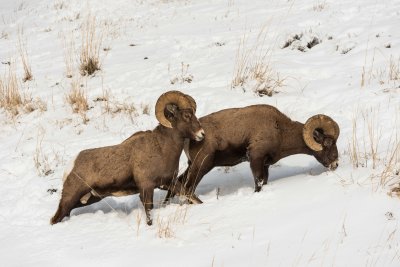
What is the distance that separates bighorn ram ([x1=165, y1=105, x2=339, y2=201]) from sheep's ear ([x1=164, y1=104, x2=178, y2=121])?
1.80ft

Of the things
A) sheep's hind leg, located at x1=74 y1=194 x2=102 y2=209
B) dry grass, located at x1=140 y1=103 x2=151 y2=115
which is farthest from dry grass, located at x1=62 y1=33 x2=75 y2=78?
sheep's hind leg, located at x1=74 y1=194 x2=102 y2=209

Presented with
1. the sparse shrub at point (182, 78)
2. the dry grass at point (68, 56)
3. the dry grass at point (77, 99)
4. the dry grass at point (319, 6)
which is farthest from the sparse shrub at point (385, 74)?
the dry grass at point (68, 56)

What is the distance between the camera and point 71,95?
10.8 metres

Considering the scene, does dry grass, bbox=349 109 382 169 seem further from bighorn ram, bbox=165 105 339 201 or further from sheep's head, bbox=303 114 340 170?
bighorn ram, bbox=165 105 339 201

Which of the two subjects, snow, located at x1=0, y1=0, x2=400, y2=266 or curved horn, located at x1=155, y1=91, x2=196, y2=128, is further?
curved horn, located at x1=155, y1=91, x2=196, y2=128

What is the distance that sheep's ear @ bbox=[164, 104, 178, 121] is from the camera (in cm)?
674

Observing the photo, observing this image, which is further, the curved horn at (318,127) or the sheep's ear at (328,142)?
the sheep's ear at (328,142)

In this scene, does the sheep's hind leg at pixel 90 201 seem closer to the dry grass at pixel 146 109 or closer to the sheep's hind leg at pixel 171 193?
the sheep's hind leg at pixel 171 193

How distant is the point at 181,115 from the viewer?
6.76 meters

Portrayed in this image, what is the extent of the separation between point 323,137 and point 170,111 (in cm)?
208

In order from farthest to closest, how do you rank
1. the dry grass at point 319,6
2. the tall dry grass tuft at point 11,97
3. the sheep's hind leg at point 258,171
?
the dry grass at point 319,6, the tall dry grass tuft at point 11,97, the sheep's hind leg at point 258,171

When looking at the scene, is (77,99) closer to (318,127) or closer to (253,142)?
(253,142)

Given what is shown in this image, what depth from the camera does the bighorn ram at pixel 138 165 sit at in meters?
6.72

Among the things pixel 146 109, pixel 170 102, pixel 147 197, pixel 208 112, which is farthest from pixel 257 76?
pixel 147 197
